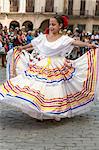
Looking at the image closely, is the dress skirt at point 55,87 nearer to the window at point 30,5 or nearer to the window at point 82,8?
the window at point 82,8

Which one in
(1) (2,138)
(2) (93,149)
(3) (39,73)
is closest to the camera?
(2) (93,149)

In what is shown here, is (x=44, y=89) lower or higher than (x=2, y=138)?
higher

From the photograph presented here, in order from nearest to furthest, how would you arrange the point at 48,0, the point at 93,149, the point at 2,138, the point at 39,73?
the point at 93,149 < the point at 2,138 < the point at 39,73 < the point at 48,0

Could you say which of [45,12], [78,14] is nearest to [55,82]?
[45,12]

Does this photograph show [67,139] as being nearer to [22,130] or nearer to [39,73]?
[22,130]

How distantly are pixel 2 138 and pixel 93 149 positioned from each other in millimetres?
1104

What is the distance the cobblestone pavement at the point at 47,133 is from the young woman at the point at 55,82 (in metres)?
0.16

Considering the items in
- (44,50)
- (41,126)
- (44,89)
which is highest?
(44,50)

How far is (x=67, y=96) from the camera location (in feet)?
20.4

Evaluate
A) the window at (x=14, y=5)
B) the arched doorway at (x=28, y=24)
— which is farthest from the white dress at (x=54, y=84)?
the window at (x=14, y=5)

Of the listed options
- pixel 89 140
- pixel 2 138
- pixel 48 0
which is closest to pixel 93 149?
pixel 89 140

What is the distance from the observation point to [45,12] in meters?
45.2

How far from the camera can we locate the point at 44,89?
603cm

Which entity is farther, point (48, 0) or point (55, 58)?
point (48, 0)
